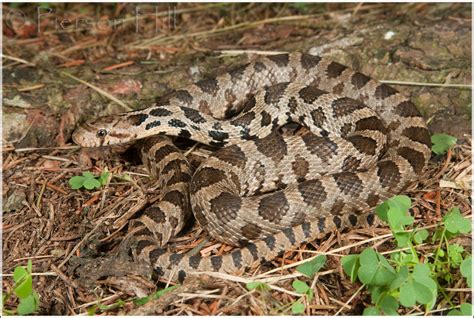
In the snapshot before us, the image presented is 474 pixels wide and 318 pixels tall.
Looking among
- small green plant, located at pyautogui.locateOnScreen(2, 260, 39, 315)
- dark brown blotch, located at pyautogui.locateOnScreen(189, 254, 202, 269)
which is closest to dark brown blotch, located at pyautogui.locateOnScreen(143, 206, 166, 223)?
dark brown blotch, located at pyautogui.locateOnScreen(189, 254, 202, 269)

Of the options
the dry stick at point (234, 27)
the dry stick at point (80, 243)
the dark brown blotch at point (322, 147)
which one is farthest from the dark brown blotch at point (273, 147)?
the dry stick at point (234, 27)

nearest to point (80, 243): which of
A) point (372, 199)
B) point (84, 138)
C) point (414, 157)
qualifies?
point (84, 138)

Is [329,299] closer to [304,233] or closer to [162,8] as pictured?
[304,233]

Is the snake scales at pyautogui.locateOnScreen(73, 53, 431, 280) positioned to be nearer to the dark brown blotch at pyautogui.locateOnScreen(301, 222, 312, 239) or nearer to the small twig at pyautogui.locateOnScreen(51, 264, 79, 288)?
the dark brown blotch at pyautogui.locateOnScreen(301, 222, 312, 239)

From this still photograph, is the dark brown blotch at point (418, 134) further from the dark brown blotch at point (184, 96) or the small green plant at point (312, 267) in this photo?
the dark brown blotch at point (184, 96)

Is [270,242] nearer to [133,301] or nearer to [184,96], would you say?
[133,301]

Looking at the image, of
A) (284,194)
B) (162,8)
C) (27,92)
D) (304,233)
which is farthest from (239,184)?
(162,8)
